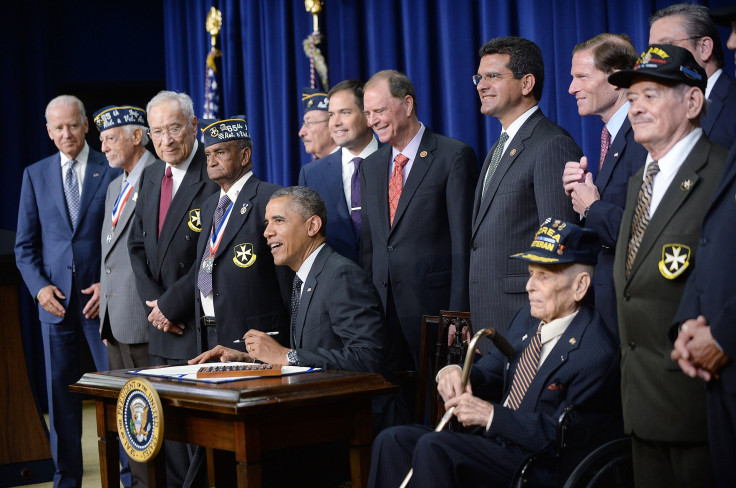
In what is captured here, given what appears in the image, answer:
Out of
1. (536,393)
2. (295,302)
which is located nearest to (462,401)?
(536,393)

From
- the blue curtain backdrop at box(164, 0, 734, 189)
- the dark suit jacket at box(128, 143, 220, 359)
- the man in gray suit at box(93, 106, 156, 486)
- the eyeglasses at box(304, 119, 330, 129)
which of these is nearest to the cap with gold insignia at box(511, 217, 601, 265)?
the blue curtain backdrop at box(164, 0, 734, 189)

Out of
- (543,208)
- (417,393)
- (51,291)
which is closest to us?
(543,208)

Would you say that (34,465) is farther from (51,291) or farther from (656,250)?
→ (656,250)

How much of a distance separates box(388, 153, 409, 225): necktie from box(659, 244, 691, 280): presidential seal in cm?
152

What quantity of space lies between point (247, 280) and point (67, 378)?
1.40 m

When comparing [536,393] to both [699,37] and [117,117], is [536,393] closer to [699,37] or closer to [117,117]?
[699,37]

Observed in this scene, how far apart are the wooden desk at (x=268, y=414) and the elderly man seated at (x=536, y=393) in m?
0.11

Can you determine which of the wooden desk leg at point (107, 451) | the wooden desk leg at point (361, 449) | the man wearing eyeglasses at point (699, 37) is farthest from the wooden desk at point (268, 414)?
the man wearing eyeglasses at point (699, 37)

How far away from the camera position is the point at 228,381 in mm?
2752

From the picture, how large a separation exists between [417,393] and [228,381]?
0.84m

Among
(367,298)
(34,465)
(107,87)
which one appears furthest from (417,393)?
(107,87)

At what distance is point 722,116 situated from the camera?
103 inches

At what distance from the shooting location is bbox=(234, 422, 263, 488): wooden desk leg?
2541 mm

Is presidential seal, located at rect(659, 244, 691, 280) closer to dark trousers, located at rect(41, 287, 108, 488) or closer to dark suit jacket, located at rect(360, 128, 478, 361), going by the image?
dark suit jacket, located at rect(360, 128, 478, 361)
